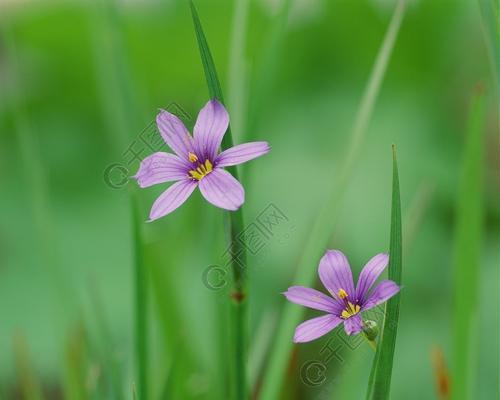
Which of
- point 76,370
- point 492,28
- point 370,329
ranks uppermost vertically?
point 492,28

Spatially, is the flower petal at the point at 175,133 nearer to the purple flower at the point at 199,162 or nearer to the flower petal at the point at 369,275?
the purple flower at the point at 199,162

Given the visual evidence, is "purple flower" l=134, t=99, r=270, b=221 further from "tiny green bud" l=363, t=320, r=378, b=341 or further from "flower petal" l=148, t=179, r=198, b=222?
"tiny green bud" l=363, t=320, r=378, b=341

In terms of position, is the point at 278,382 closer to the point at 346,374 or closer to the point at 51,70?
the point at 346,374

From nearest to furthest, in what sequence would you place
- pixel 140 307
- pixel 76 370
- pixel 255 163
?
pixel 140 307 < pixel 76 370 < pixel 255 163

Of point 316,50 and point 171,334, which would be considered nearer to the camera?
point 171,334

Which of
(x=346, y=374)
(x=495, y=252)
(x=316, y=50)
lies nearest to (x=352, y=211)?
(x=495, y=252)

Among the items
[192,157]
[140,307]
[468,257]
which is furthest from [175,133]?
[468,257]

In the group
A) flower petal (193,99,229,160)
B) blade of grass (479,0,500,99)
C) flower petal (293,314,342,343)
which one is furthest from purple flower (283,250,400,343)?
blade of grass (479,0,500,99)

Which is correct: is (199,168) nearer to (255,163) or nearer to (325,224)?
(325,224)
